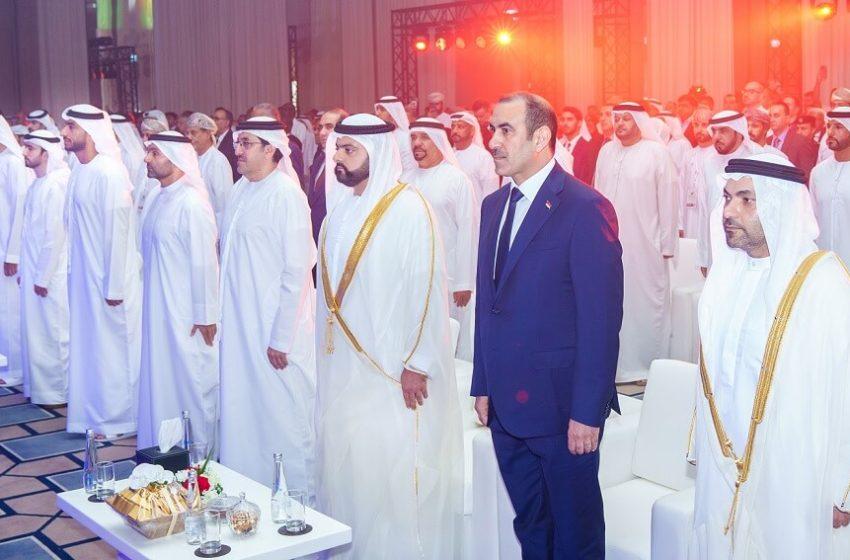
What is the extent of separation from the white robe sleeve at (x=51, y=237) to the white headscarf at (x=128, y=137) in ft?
2.76

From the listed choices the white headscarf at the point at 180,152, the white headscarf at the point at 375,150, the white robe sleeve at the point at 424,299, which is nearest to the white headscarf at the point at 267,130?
the white headscarf at the point at 180,152

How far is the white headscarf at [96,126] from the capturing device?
19.5 ft

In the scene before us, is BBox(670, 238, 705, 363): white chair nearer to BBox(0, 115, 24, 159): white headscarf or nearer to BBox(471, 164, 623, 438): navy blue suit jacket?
BBox(471, 164, 623, 438): navy blue suit jacket

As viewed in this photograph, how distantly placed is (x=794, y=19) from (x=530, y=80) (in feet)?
11.6

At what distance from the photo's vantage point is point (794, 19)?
13.2m

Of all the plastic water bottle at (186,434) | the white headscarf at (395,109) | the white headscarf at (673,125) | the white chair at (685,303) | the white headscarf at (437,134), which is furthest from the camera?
the white headscarf at (673,125)

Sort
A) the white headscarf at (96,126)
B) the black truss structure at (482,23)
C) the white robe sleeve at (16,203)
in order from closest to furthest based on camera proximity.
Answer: the white headscarf at (96,126)
the white robe sleeve at (16,203)
the black truss structure at (482,23)

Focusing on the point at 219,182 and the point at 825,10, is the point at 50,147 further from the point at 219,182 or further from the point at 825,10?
the point at 825,10

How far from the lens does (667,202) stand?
6754 millimetres

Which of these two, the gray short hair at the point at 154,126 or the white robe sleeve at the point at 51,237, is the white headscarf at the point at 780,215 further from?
the gray short hair at the point at 154,126

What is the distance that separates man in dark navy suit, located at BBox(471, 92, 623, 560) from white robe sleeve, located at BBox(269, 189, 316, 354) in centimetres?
163

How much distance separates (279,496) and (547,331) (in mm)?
912

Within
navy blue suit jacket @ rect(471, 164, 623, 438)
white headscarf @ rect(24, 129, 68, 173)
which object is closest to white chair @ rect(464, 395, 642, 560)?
navy blue suit jacket @ rect(471, 164, 623, 438)

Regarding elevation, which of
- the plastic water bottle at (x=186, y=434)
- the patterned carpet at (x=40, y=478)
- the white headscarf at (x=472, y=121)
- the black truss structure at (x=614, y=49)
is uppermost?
the black truss structure at (x=614, y=49)
